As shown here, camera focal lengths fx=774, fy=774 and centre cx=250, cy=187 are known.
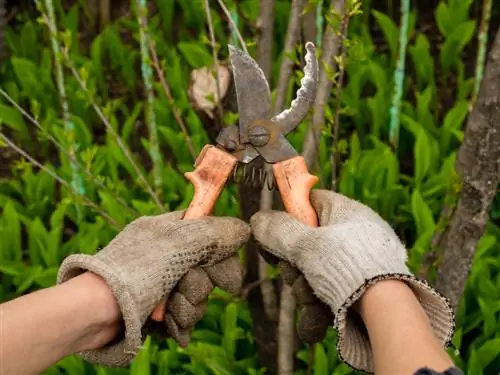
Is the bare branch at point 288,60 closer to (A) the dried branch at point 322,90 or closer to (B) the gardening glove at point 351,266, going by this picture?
(A) the dried branch at point 322,90

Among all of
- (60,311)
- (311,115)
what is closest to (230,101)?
(311,115)

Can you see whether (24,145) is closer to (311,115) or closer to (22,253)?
(22,253)

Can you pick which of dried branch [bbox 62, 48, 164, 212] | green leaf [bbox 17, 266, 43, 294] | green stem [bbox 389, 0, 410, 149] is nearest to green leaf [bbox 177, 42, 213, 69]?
green stem [bbox 389, 0, 410, 149]

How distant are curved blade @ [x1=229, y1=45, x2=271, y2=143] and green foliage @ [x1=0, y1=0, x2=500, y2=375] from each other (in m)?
0.31

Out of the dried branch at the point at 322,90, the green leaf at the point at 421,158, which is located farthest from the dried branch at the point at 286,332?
the green leaf at the point at 421,158

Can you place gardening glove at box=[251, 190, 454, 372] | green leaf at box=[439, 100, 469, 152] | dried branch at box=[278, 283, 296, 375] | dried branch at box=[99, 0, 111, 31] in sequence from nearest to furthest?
gardening glove at box=[251, 190, 454, 372], dried branch at box=[278, 283, 296, 375], green leaf at box=[439, 100, 469, 152], dried branch at box=[99, 0, 111, 31]

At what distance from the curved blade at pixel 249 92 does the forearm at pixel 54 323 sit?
367mm

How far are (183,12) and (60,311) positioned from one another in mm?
2022

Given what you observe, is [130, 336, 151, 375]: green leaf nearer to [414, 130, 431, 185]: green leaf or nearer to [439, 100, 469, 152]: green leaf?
[414, 130, 431, 185]: green leaf

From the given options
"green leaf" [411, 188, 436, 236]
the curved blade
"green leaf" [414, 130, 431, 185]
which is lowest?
"green leaf" [411, 188, 436, 236]

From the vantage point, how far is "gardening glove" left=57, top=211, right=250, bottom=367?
3.83 feet

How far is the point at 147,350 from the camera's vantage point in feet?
5.95

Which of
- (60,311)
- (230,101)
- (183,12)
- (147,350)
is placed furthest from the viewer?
(183,12)

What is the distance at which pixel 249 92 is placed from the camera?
4.28 ft
